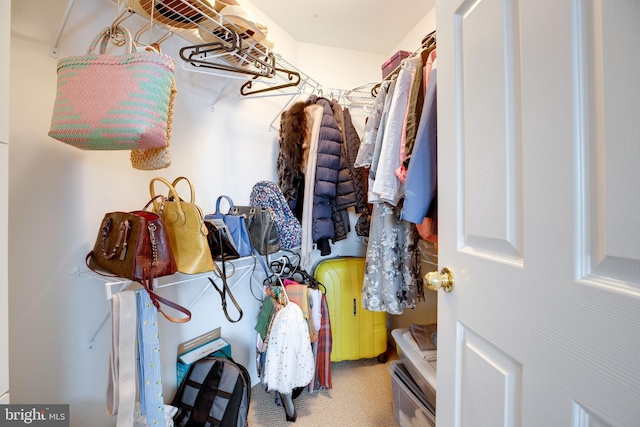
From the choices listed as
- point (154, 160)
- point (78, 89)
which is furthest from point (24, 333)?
point (78, 89)

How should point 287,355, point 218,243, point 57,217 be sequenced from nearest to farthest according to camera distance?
1. point 57,217
2. point 218,243
3. point 287,355

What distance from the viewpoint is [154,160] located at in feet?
2.57

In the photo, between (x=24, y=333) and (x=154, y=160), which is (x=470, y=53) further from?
(x=24, y=333)

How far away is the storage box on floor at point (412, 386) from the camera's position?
37.8 inches

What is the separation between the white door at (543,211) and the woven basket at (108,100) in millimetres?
766

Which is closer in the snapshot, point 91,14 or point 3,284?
point 3,284

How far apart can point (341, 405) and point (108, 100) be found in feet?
5.58

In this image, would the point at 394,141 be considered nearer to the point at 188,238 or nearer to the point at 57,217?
the point at 188,238

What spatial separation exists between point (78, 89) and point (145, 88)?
0.51 ft

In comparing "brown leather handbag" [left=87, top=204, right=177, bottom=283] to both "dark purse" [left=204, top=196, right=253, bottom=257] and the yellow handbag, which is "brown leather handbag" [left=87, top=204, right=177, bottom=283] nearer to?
the yellow handbag

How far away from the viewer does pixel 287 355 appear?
1158 millimetres

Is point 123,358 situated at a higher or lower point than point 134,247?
lower

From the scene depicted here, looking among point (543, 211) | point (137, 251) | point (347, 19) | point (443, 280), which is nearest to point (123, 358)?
point (137, 251)

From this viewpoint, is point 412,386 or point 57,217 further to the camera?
point 412,386
